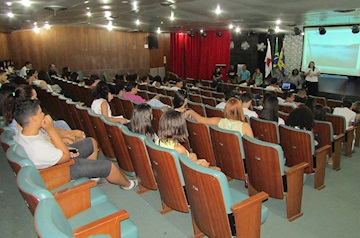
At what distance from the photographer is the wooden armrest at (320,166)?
12.0 ft

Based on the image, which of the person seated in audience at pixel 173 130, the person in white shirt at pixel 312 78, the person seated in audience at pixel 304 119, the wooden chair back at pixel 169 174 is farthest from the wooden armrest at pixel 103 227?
the person in white shirt at pixel 312 78

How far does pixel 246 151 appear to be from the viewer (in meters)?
3.10

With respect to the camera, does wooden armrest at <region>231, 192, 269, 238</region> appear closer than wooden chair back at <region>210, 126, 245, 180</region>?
Yes

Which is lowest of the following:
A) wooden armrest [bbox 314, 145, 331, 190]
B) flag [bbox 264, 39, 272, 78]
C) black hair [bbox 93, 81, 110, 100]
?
wooden armrest [bbox 314, 145, 331, 190]

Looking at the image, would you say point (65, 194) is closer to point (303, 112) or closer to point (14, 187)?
point (14, 187)

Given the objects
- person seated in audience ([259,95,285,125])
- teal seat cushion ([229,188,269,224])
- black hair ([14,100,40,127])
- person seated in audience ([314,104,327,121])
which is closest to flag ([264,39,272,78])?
person seated in audience ([314,104,327,121])

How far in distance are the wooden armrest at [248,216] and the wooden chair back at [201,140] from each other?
148 cm

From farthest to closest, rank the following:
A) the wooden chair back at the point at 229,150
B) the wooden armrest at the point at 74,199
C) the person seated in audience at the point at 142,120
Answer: the person seated in audience at the point at 142,120 → the wooden chair back at the point at 229,150 → the wooden armrest at the point at 74,199

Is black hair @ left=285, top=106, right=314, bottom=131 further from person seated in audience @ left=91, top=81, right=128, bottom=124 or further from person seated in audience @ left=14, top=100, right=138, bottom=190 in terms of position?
person seated in audience @ left=14, top=100, right=138, bottom=190

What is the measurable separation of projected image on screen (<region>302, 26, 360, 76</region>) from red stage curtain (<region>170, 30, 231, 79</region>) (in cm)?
404

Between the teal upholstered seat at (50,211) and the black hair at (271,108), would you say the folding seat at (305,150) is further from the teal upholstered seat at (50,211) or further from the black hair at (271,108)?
the teal upholstered seat at (50,211)

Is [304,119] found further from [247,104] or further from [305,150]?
[247,104]

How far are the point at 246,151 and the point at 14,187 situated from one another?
288cm

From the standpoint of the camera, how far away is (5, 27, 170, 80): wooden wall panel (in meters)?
14.0
